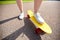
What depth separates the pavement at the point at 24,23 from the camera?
1373 millimetres

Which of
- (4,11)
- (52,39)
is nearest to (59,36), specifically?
(52,39)

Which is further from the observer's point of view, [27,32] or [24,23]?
[24,23]

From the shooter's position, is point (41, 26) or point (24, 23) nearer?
point (41, 26)

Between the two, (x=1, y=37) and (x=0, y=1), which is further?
(x=0, y=1)

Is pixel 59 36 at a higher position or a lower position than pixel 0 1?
lower

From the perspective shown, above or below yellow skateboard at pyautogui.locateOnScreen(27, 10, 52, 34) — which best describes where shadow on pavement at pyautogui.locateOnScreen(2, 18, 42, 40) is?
below

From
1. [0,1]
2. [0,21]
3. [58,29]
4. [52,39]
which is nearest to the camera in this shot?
[52,39]

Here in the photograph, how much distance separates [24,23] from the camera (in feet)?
5.15

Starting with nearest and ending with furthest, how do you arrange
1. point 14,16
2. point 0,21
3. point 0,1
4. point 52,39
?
point 52,39
point 0,21
point 14,16
point 0,1

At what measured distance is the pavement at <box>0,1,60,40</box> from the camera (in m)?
1.37

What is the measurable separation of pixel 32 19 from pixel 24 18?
0.55 ft

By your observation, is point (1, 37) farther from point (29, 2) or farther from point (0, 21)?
point (29, 2)

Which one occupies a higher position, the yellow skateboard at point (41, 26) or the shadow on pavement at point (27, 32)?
the yellow skateboard at point (41, 26)

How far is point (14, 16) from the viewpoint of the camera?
1.70 meters
